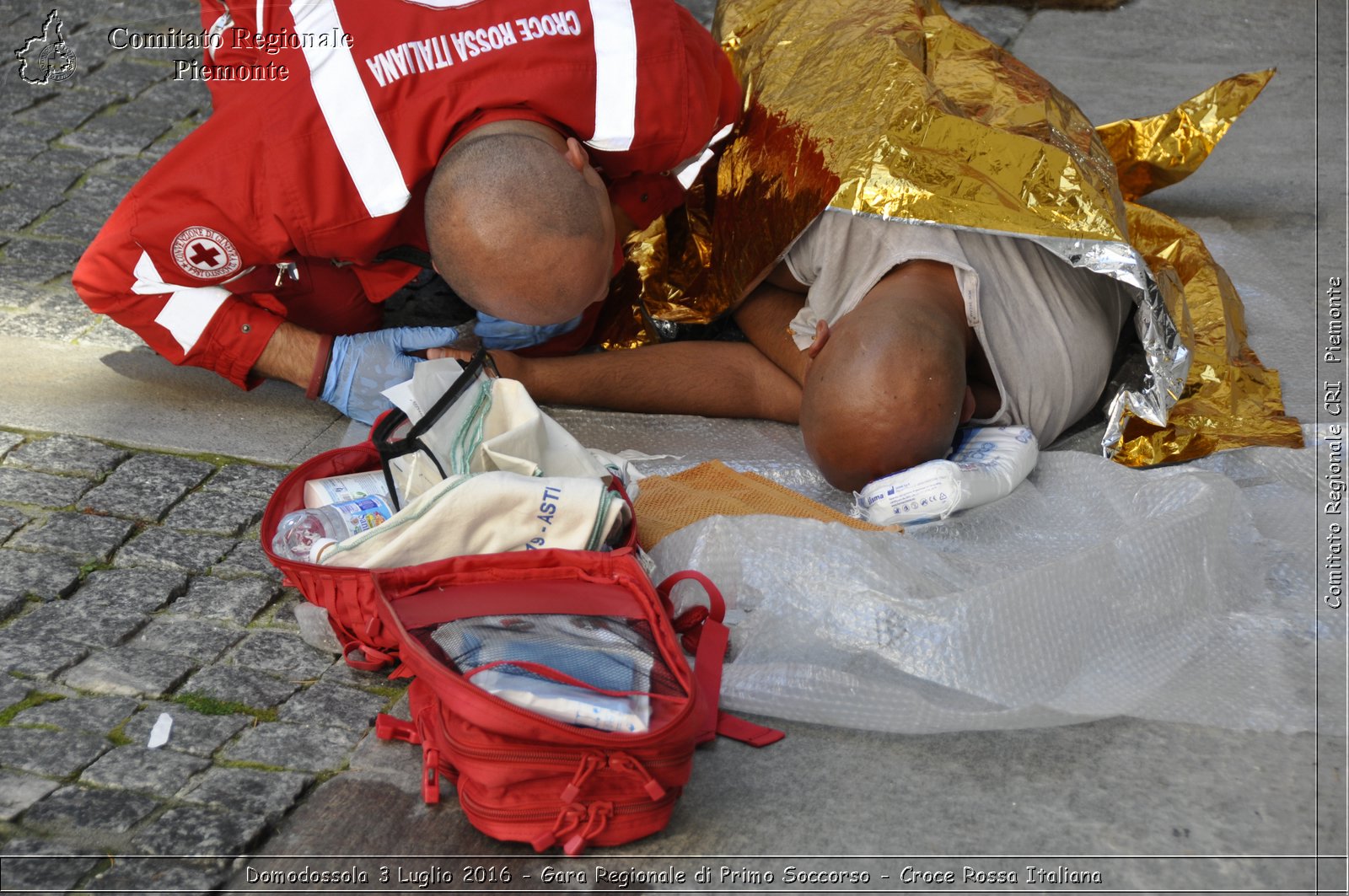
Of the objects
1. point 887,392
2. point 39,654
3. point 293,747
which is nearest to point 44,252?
point 39,654

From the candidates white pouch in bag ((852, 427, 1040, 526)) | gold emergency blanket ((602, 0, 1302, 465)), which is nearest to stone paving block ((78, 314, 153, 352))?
gold emergency blanket ((602, 0, 1302, 465))

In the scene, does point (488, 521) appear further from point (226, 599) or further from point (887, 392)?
point (887, 392)

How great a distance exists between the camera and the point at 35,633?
1.68 metres

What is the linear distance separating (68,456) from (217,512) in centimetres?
32

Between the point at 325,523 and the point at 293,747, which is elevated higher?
the point at 325,523

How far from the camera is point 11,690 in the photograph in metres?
1.57

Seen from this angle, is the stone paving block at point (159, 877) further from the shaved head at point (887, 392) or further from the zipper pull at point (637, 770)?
the shaved head at point (887, 392)

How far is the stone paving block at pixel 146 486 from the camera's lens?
1.97 meters

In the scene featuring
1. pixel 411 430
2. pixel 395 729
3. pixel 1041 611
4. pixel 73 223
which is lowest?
pixel 1041 611

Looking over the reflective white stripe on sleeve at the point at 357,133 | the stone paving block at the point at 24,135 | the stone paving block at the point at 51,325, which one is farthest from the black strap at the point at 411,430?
the stone paving block at the point at 24,135

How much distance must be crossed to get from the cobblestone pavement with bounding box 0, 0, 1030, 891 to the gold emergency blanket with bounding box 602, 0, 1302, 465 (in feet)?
3.01

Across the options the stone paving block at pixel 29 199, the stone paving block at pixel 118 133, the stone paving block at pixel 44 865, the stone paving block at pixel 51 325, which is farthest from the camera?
the stone paving block at pixel 118 133

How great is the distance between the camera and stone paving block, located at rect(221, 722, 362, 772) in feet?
4.91

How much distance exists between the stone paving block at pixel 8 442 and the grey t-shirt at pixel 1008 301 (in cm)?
136
